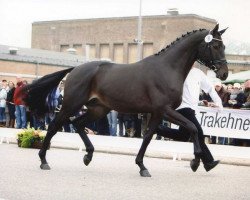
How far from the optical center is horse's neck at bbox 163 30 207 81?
1036cm

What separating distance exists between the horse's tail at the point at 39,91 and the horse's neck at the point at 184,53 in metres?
2.44

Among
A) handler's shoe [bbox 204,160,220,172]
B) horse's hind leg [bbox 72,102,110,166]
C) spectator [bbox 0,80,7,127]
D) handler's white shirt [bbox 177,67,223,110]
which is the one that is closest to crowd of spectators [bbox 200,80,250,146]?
handler's white shirt [bbox 177,67,223,110]

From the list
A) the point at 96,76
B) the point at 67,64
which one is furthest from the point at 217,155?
the point at 67,64

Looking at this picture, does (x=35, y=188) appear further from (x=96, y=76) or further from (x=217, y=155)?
(x=217, y=155)

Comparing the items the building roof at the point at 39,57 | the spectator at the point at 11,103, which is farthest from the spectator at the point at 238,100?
the building roof at the point at 39,57

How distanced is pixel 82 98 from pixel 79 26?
2723 inches

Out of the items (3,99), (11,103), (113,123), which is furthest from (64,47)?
(113,123)

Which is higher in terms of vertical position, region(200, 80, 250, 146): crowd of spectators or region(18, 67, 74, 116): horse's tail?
region(18, 67, 74, 116): horse's tail

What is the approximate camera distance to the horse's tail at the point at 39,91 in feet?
38.8

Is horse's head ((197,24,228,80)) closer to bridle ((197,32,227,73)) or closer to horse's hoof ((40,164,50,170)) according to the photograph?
bridle ((197,32,227,73))

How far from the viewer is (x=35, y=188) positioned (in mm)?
8242

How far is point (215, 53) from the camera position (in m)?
10.4

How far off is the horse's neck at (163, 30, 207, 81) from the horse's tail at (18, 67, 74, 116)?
2.44m

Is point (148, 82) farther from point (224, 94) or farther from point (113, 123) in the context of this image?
point (113, 123)
